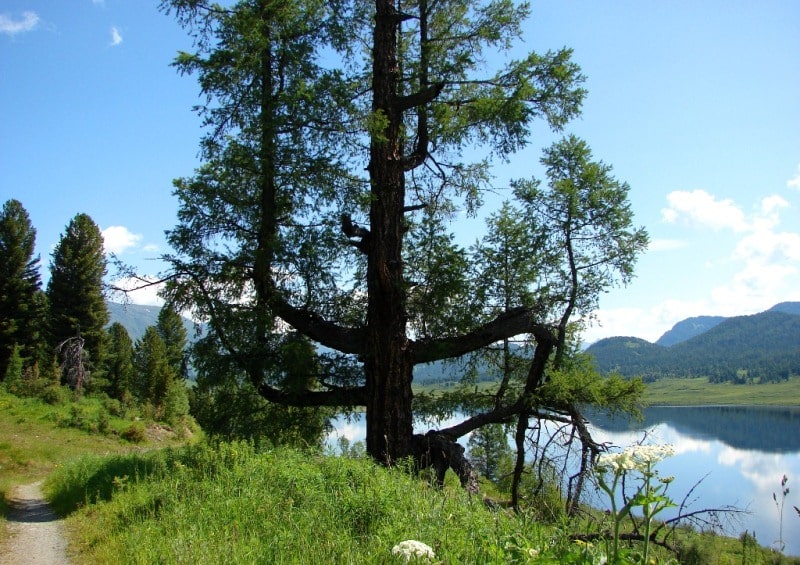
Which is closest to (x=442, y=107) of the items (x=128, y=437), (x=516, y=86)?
(x=516, y=86)

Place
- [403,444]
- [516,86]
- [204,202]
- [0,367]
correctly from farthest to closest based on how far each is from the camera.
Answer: [0,367] → [516,86] → [204,202] → [403,444]

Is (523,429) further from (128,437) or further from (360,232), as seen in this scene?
(128,437)

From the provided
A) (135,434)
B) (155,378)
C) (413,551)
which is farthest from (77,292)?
(413,551)

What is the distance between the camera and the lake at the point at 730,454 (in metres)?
12.9

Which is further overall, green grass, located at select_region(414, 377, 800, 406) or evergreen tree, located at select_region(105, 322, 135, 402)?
green grass, located at select_region(414, 377, 800, 406)

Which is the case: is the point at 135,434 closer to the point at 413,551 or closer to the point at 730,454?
the point at 413,551

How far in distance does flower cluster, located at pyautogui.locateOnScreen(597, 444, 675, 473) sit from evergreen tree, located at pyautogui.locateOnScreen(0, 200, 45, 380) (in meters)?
46.1

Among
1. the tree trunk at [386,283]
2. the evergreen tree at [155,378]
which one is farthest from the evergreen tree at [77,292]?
the tree trunk at [386,283]

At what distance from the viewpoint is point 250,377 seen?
35.8ft

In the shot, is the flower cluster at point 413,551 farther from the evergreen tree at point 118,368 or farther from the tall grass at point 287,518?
the evergreen tree at point 118,368

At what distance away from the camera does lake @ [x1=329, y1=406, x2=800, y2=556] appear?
42.3 ft

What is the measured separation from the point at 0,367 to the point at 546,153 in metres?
40.9

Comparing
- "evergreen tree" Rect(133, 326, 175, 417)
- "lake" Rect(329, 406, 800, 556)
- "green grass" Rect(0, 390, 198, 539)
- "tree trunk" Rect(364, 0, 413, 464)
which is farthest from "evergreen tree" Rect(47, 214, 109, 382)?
"tree trunk" Rect(364, 0, 413, 464)

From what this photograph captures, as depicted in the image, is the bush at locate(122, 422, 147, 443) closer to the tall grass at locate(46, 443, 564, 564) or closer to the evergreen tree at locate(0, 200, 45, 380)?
the tall grass at locate(46, 443, 564, 564)
